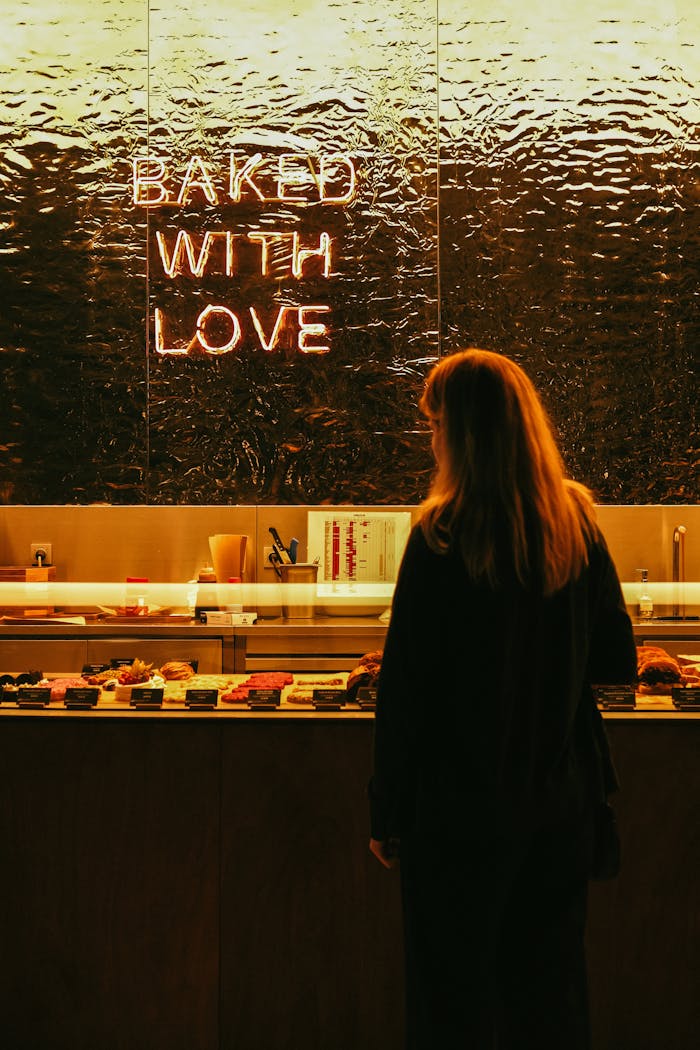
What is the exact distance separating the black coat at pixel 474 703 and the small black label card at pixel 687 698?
0.76m

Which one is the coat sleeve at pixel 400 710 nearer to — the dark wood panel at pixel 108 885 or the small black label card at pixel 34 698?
the dark wood panel at pixel 108 885

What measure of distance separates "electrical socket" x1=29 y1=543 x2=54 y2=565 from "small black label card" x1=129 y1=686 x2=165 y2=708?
256 centimetres

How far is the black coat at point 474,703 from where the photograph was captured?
1.62m

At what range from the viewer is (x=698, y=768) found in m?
2.33

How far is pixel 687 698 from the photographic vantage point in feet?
7.86

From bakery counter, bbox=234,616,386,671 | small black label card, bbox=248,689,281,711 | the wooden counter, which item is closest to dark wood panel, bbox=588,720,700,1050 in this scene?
the wooden counter

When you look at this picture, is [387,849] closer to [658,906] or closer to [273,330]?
[658,906]

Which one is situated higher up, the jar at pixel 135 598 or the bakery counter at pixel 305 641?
the jar at pixel 135 598

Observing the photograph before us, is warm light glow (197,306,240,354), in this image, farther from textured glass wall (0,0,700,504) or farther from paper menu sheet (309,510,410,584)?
paper menu sheet (309,510,410,584)

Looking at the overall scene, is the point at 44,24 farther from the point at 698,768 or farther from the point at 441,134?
the point at 698,768

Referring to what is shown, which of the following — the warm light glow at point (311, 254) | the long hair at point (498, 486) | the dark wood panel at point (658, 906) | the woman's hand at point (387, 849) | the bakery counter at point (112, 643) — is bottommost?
the dark wood panel at point (658, 906)

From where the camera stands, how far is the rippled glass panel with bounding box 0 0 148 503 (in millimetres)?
4789

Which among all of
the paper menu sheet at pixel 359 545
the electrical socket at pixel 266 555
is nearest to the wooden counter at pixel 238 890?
the paper menu sheet at pixel 359 545

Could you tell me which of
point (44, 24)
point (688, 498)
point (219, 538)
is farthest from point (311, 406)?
point (44, 24)
